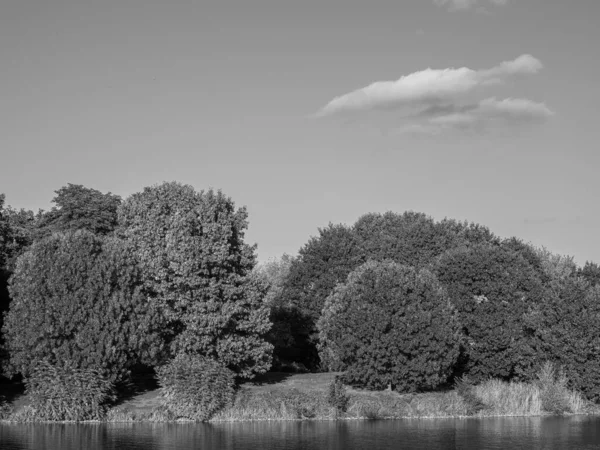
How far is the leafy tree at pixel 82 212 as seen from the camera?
84.1 m

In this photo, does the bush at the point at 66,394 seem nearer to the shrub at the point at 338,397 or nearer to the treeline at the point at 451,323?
the shrub at the point at 338,397

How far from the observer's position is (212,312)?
69688mm

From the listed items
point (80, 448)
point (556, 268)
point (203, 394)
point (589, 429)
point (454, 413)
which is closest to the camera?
point (80, 448)

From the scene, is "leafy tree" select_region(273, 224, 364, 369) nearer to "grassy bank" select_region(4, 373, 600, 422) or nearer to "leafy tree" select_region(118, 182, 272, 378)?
"grassy bank" select_region(4, 373, 600, 422)

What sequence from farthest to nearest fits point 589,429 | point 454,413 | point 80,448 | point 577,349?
1. point 577,349
2. point 454,413
3. point 589,429
4. point 80,448

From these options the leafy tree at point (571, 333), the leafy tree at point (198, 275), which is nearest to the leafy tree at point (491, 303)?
the leafy tree at point (571, 333)

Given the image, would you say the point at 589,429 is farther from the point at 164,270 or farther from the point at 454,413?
the point at 164,270


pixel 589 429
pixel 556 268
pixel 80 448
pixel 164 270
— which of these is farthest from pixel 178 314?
pixel 556 268

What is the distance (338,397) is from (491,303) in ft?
64.1

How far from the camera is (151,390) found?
71.0m

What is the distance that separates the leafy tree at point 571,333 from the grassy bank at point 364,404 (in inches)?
71.4

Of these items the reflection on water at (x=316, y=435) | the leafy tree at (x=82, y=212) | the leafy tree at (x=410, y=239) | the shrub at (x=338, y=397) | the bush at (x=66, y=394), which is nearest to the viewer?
the reflection on water at (x=316, y=435)

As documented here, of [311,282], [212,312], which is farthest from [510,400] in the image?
[311,282]

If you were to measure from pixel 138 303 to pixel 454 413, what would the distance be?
26503 millimetres
